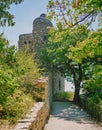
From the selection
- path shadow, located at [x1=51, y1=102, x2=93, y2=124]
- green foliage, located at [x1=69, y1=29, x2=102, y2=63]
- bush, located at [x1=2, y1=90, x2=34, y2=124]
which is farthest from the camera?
path shadow, located at [x1=51, y1=102, x2=93, y2=124]

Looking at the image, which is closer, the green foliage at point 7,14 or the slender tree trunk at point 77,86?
the green foliage at point 7,14

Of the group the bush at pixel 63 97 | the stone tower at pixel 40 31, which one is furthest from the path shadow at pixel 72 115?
the stone tower at pixel 40 31

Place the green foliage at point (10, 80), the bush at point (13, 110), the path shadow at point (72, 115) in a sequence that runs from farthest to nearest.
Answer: the path shadow at point (72, 115)
the bush at point (13, 110)
the green foliage at point (10, 80)

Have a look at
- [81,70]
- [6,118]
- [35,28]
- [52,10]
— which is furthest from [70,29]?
[35,28]

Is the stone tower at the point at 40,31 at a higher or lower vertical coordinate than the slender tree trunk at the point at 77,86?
higher

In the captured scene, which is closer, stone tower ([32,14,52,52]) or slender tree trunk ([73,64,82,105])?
slender tree trunk ([73,64,82,105])

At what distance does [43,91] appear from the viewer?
46.0 ft

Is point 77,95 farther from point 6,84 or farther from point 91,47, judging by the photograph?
point 6,84

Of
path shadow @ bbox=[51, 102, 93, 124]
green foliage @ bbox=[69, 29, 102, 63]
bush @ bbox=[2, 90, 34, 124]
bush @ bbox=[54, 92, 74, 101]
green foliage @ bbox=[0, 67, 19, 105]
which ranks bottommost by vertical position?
path shadow @ bbox=[51, 102, 93, 124]

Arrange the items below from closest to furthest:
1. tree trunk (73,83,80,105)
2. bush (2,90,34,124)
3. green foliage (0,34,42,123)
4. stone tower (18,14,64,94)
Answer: green foliage (0,34,42,123)
bush (2,90,34,124)
tree trunk (73,83,80,105)
stone tower (18,14,64,94)

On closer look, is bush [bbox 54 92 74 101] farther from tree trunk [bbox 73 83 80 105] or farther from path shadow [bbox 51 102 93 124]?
path shadow [bbox 51 102 93 124]

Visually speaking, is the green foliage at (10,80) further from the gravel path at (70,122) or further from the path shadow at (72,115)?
the path shadow at (72,115)

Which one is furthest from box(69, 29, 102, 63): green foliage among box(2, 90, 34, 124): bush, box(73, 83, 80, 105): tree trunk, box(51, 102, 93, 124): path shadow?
box(73, 83, 80, 105): tree trunk

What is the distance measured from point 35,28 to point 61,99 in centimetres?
1079
